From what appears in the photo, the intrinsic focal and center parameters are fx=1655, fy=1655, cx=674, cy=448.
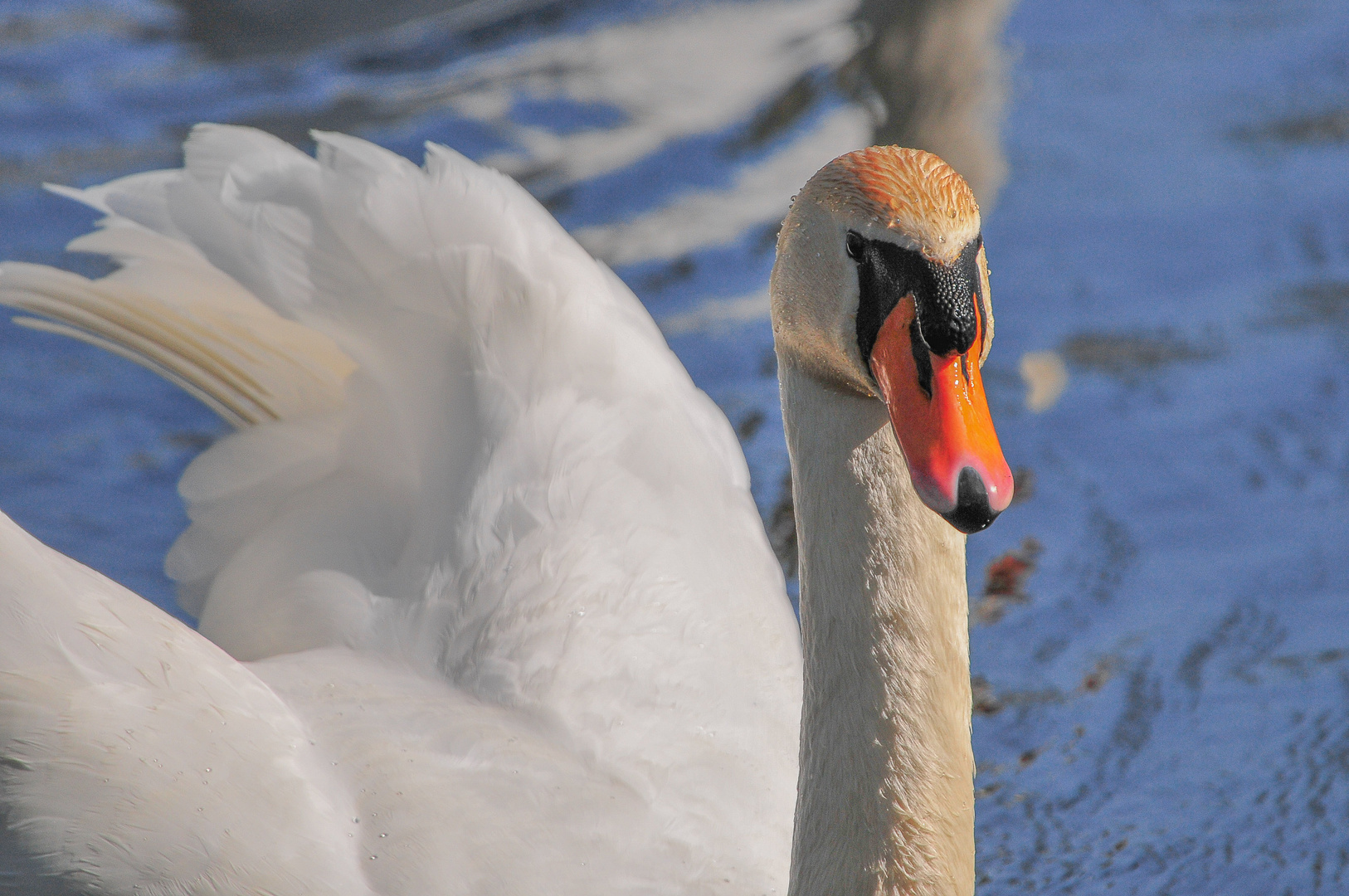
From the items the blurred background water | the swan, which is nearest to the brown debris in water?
the blurred background water

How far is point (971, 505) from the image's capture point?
196 centimetres

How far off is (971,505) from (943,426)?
0.36 feet

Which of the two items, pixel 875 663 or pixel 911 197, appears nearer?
pixel 911 197

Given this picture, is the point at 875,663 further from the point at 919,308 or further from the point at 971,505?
the point at 919,308

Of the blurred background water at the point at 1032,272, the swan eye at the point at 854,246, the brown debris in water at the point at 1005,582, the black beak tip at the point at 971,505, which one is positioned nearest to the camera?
the black beak tip at the point at 971,505

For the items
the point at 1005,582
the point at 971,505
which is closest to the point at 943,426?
the point at 971,505

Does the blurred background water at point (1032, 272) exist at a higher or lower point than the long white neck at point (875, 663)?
higher

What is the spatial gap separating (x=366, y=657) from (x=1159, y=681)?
76.7 inches

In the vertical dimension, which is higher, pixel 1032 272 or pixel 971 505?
pixel 1032 272

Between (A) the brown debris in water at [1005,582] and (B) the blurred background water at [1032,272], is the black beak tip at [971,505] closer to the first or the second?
(B) the blurred background water at [1032,272]

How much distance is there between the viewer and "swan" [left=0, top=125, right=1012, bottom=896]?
2.25 meters

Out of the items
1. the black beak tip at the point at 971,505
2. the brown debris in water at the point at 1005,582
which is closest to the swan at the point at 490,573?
the black beak tip at the point at 971,505

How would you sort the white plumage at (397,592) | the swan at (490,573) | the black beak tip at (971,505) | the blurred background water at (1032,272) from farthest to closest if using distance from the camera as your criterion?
the blurred background water at (1032,272), the white plumage at (397,592), the swan at (490,573), the black beak tip at (971,505)

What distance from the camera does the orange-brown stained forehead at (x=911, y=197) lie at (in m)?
2.00
